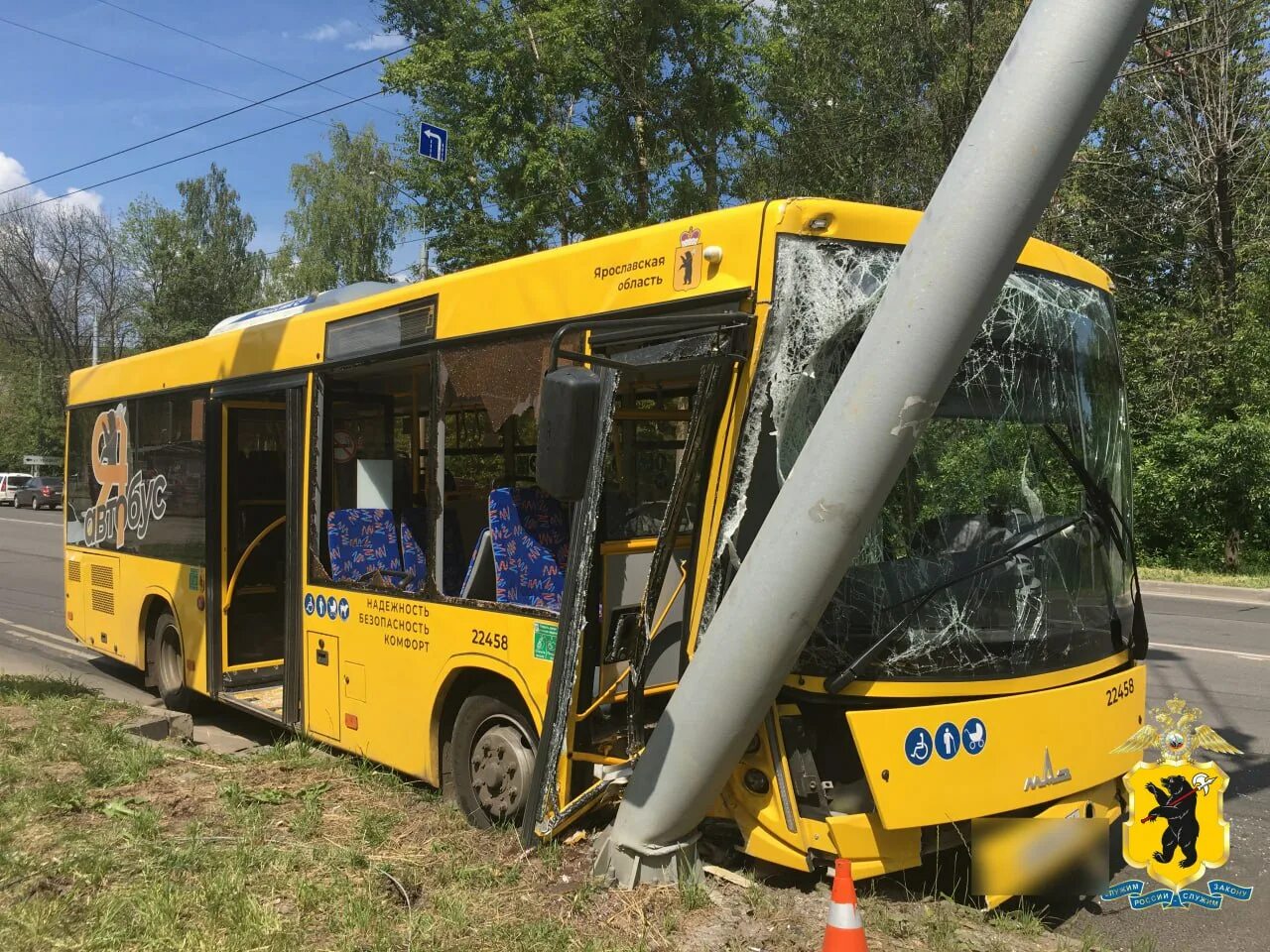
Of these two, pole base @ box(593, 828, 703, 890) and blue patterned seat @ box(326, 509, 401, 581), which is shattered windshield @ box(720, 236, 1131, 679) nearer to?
pole base @ box(593, 828, 703, 890)

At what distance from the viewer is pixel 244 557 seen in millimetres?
7379

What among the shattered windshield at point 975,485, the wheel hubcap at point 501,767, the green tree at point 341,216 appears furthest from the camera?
the green tree at point 341,216

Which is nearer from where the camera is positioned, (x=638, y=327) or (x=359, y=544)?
(x=638, y=327)

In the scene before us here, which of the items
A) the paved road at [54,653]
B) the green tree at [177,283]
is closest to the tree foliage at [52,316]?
the green tree at [177,283]

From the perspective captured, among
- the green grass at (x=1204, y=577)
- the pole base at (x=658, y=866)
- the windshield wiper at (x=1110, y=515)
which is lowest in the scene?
the green grass at (x=1204, y=577)

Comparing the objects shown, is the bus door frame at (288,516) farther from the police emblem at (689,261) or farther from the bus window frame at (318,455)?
the police emblem at (689,261)

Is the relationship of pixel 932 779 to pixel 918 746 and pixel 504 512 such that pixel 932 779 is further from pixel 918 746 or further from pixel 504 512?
pixel 504 512

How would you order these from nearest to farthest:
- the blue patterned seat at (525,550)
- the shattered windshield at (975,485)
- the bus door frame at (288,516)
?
1. the shattered windshield at (975,485)
2. the blue patterned seat at (525,550)
3. the bus door frame at (288,516)

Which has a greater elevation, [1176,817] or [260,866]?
[1176,817]

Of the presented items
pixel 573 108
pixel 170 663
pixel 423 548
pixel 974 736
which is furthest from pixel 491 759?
pixel 573 108

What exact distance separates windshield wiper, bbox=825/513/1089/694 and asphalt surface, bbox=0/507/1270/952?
4.81 feet

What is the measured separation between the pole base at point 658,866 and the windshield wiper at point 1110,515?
6.85 feet

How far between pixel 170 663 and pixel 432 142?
42.3 ft

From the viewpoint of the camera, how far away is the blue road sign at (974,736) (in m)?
3.53
